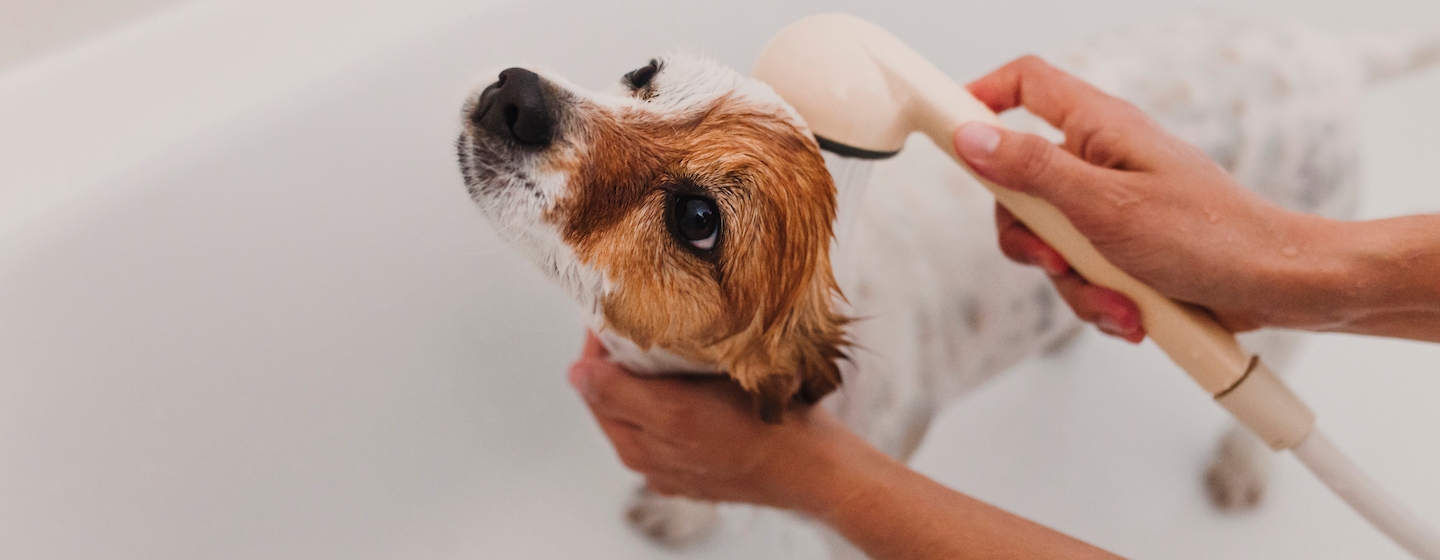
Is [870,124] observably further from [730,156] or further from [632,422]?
[632,422]

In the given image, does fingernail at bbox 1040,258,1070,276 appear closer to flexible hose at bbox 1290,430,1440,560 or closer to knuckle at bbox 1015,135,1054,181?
knuckle at bbox 1015,135,1054,181

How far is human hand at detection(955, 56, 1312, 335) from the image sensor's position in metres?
0.98

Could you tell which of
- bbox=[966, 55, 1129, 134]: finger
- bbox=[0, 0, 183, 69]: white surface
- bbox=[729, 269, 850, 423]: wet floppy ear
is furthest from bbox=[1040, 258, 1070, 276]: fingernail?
bbox=[0, 0, 183, 69]: white surface

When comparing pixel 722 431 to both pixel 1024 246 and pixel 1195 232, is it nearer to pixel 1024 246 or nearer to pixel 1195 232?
pixel 1024 246

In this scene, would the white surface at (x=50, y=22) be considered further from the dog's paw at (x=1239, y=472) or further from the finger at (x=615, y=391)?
the dog's paw at (x=1239, y=472)

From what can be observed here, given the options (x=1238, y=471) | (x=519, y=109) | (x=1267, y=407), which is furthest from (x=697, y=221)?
(x=1238, y=471)

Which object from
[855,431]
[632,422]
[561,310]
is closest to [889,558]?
[855,431]

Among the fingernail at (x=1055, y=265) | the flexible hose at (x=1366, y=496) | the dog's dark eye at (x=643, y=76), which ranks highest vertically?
the dog's dark eye at (x=643, y=76)

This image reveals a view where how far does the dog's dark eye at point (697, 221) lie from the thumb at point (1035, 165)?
328 millimetres

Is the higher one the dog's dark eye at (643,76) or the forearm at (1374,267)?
the forearm at (1374,267)

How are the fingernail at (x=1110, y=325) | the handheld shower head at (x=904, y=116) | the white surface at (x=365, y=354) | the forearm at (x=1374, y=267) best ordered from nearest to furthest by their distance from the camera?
the handheld shower head at (x=904, y=116) → the forearm at (x=1374, y=267) → the fingernail at (x=1110, y=325) → the white surface at (x=365, y=354)

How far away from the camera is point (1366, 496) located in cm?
111

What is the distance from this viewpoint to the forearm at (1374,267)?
104 centimetres

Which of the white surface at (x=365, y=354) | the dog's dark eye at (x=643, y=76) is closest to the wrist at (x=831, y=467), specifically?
the dog's dark eye at (x=643, y=76)
